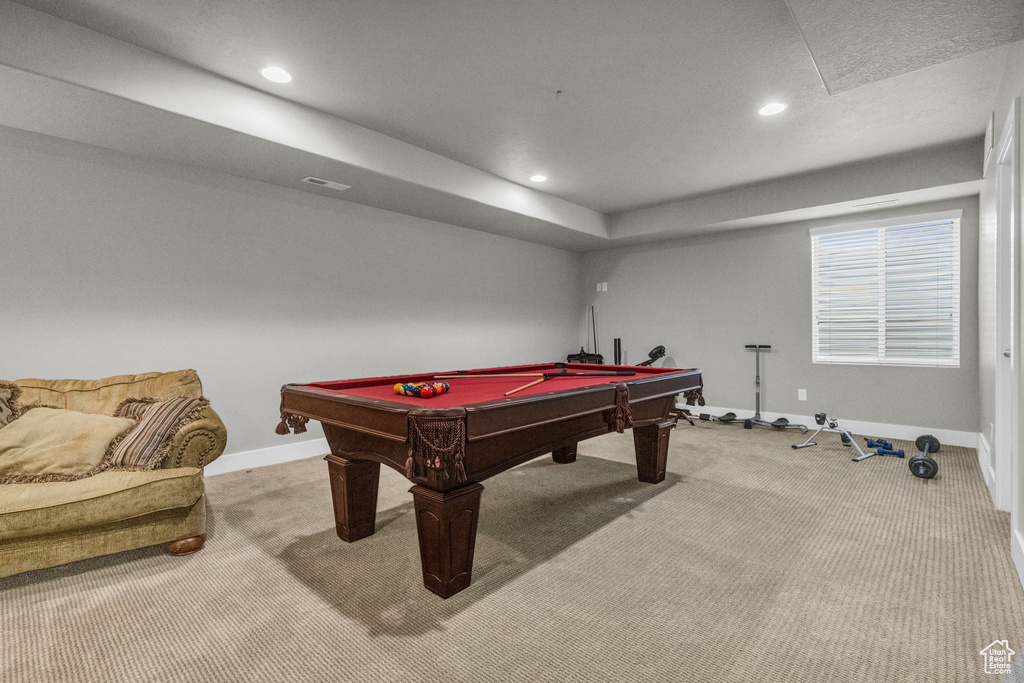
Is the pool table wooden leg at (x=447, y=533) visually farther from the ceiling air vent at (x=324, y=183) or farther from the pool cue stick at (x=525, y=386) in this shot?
the ceiling air vent at (x=324, y=183)

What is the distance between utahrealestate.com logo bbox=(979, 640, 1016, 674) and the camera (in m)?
Result: 1.43

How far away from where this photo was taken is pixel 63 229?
9.84 ft

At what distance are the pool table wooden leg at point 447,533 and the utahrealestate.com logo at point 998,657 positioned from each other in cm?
167

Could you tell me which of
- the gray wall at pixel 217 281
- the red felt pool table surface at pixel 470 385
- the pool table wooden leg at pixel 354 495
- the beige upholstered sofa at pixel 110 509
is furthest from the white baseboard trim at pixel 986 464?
the beige upholstered sofa at pixel 110 509

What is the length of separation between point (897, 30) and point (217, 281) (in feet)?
14.0

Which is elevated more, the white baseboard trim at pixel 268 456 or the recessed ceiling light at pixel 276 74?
the recessed ceiling light at pixel 276 74

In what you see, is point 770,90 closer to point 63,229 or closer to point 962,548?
point 962,548

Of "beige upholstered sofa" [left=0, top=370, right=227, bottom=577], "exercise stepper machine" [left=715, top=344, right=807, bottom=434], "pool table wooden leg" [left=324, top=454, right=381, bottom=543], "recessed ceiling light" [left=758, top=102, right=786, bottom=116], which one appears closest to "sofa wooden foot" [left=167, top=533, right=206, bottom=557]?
"beige upholstered sofa" [left=0, top=370, right=227, bottom=577]

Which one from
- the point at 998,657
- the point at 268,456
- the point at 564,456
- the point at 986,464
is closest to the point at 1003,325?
the point at 986,464

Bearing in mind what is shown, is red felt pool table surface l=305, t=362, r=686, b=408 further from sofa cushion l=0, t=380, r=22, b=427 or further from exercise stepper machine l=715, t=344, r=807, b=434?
exercise stepper machine l=715, t=344, r=807, b=434

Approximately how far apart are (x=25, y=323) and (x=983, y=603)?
496 centimetres

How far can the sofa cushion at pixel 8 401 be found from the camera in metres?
2.43

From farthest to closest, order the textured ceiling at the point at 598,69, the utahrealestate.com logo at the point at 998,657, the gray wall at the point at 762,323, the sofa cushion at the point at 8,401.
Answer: the gray wall at the point at 762,323
the sofa cushion at the point at 8,401
the textured ceiling at the point at 598,69
the utahrealestate.com logo at the point at 998,657

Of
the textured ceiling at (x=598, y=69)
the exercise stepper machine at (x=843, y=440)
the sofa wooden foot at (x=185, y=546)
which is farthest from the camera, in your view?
the exercise stepper machine at (x=843, y=440)
